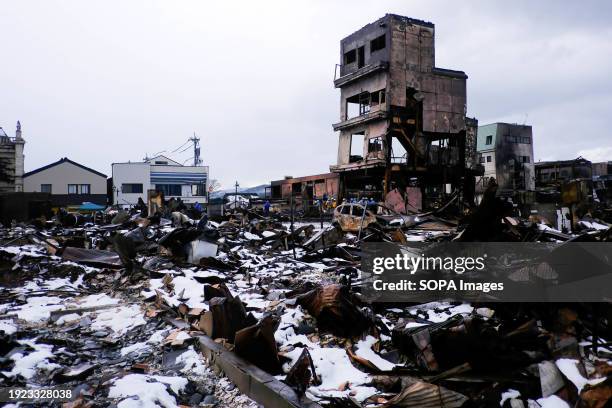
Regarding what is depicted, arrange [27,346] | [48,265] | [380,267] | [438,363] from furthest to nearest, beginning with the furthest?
1. [48,265]
2. [380,267]
3. [27,346]
4. [438,363]

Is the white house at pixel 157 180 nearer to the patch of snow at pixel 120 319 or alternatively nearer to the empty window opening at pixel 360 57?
the empty window opening at pixel 360 57

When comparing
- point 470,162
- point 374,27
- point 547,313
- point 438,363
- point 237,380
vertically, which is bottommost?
point 237,380

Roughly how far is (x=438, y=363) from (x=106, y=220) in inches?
773

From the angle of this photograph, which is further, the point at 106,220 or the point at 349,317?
the point at 106,220

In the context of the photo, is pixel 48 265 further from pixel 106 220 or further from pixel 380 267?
pixel 106 220

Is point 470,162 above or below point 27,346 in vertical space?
above

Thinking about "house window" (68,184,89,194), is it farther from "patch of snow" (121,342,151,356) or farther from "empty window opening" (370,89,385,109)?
"patch of snow" (121,342,151,356)

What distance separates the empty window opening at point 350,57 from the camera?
98.3ft

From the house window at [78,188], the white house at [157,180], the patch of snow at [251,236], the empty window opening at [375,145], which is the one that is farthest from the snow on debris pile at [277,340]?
the house window at [78,188]

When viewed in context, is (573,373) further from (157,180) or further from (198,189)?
(198,189)

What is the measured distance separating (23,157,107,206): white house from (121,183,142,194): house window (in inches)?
80.2

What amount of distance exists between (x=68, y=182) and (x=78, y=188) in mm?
1143

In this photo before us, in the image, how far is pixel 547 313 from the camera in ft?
14.8

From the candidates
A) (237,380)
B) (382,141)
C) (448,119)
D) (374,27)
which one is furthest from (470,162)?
(237,380)
